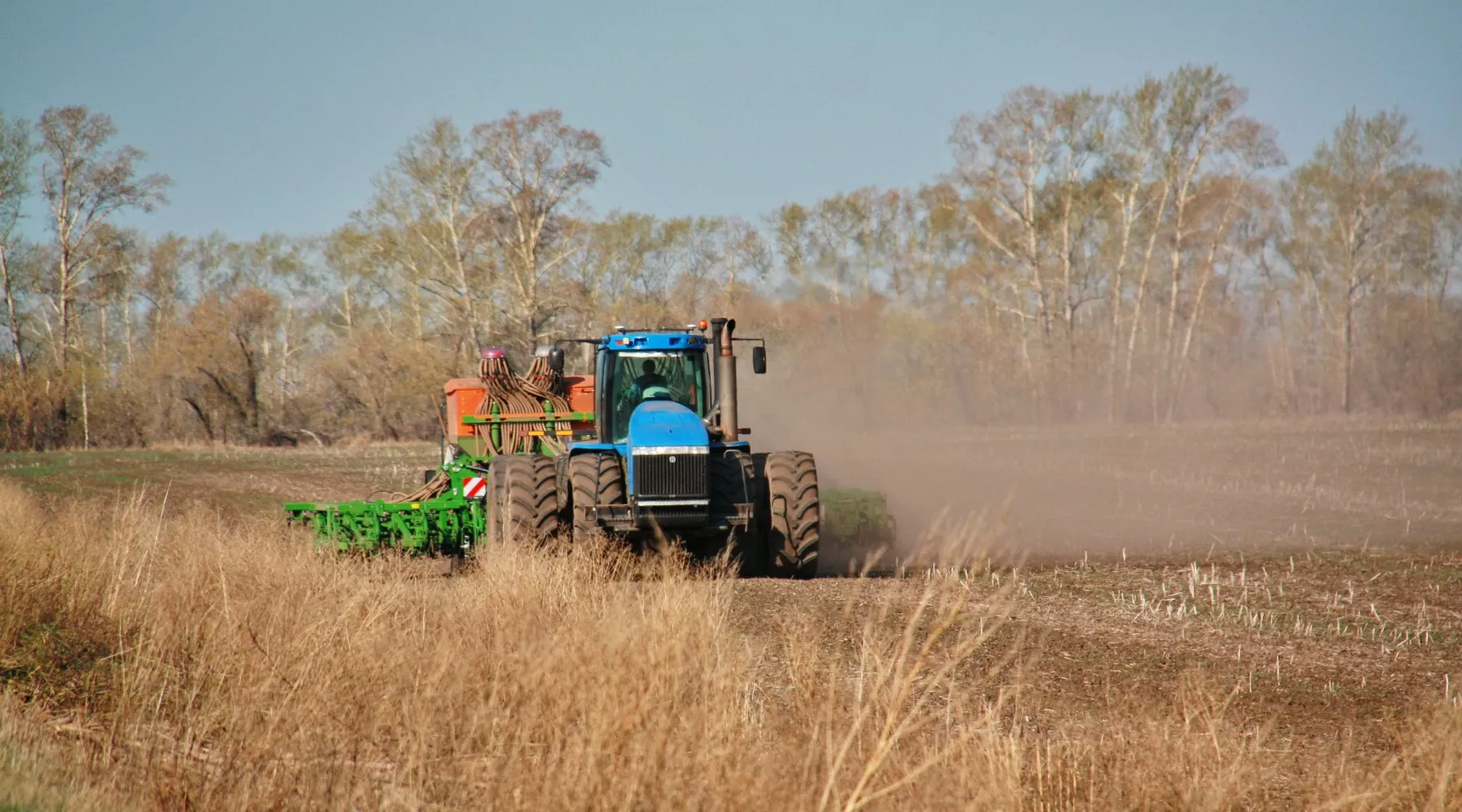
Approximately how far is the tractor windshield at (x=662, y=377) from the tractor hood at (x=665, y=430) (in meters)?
0.82

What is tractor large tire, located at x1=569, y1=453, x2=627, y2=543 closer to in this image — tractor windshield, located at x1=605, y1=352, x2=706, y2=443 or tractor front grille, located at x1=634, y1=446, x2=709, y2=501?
tractor front grille, located at x1=634, y1=446, x2=709, y2=501

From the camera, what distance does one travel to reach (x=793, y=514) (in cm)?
1207

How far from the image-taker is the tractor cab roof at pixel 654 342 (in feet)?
41.5

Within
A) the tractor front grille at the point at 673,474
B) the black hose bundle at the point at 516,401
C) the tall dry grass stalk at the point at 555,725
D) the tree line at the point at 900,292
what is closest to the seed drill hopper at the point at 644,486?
the tractor front grille at the point at 673,474

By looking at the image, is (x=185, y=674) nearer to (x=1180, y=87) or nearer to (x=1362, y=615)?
(x=1362, y=615)

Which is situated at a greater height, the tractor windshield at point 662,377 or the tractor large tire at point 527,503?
the tractor windshield at point 662,377

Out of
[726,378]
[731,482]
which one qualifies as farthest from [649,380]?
[731,482]

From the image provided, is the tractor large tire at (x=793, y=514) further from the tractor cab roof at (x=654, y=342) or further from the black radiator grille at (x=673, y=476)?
the tractor cab roof at (x=654, y=342)

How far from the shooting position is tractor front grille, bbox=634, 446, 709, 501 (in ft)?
37.4

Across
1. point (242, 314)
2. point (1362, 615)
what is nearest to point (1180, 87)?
point (242, 314)

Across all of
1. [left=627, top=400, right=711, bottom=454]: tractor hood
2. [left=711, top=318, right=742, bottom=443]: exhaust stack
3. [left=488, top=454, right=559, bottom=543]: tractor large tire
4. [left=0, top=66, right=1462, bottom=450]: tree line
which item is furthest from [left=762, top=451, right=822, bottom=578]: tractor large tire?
[left=0, top=66, right=1462, bottom=450]: tree line

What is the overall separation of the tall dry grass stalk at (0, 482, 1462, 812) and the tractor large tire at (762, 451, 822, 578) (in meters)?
4.46

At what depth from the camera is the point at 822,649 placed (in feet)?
27.4

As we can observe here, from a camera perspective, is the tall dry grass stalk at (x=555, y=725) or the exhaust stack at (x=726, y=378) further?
the exhaust stack at (x=726, y=378)
